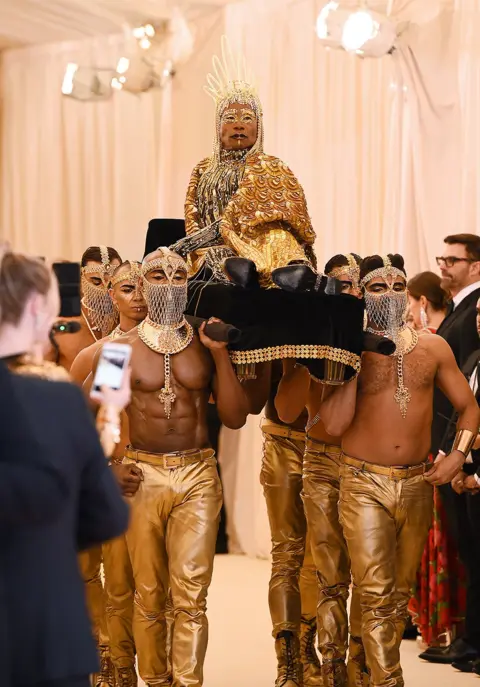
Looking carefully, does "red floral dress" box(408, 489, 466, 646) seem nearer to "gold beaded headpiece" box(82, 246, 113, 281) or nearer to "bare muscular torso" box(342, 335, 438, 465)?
"bare muscular torso" box(342, 335, 438, 465)

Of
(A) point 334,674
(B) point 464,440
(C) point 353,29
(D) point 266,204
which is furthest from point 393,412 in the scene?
(C) point 353,29

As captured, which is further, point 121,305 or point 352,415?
point 121,305

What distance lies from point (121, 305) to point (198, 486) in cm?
109

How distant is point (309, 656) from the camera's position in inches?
227

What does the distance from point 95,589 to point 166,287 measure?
1750 millimetres

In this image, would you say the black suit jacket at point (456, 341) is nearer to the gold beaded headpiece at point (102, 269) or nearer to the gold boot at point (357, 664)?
the gold boot at point (357, 664)

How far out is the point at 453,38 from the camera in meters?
7.53

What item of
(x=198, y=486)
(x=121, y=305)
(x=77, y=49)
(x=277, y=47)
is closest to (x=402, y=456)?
(x=198, y=486)

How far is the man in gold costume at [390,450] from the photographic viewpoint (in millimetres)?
4816

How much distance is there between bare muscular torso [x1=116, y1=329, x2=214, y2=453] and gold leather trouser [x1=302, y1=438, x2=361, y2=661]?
0.72 metres

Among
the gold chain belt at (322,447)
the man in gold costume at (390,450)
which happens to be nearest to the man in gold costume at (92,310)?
the gold chain belt at (322,447)

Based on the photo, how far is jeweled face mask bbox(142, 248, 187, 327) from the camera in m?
4.83

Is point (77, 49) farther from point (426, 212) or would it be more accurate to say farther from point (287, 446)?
point (287, 446)

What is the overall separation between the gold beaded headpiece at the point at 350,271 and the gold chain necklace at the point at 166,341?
783mm
